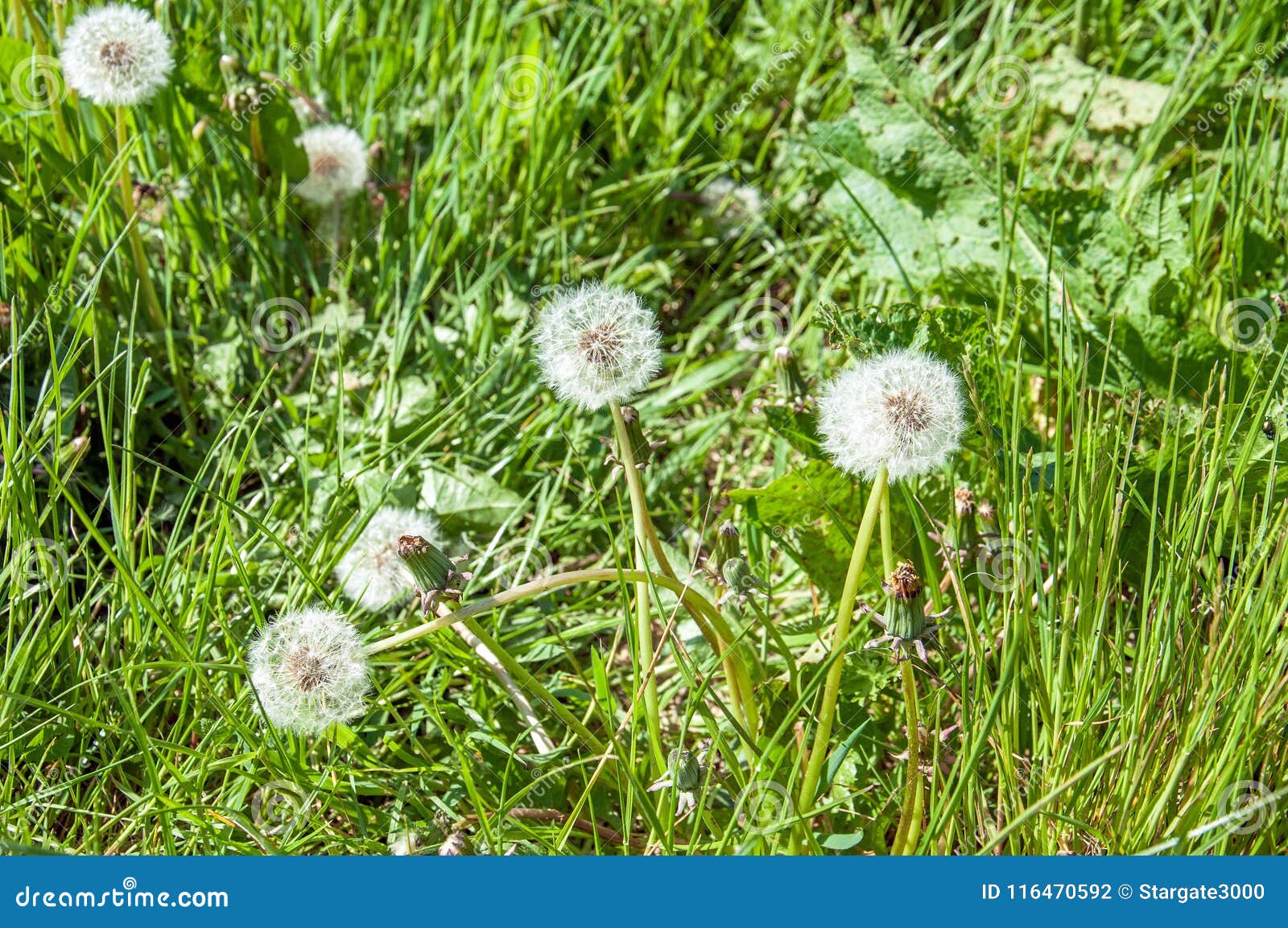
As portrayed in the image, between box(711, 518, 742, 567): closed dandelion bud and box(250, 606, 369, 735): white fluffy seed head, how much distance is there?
579 mm

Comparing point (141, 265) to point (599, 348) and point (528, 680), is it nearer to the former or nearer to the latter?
point (599, 348)

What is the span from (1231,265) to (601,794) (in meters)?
1.80

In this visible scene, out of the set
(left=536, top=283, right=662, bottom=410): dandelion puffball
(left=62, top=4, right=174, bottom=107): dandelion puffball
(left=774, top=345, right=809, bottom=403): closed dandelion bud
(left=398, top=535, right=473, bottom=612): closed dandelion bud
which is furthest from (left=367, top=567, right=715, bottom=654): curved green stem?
(left=62, top=4, right=174, bottom=107): dandelion puffball

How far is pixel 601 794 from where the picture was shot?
1929mm

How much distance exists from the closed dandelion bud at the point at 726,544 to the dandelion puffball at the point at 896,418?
0.69ft

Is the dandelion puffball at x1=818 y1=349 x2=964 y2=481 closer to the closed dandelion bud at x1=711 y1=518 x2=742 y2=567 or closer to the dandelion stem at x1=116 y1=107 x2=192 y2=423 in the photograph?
the closed dandelion bud at x1=711 y1=518 x2=742 y2=567

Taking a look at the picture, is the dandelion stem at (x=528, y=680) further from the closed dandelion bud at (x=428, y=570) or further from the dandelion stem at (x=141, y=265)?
the dandelion stem at (x=141, y=265)

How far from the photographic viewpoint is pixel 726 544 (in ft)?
5.93

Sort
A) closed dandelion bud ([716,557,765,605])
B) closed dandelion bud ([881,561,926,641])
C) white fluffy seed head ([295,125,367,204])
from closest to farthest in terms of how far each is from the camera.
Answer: closed dandelion bud ([881,561,926,641]), closed dandelion bud ([716,557,765,605]), white fluffy seed head ([295,125,367,204])

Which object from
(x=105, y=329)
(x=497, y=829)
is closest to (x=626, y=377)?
(x=497, y=829)

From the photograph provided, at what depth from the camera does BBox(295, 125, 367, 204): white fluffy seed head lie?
9.45ft

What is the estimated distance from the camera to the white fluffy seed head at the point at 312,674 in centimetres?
166

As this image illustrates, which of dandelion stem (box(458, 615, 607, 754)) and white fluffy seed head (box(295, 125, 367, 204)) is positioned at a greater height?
white fluffy seed head (box(295, 125, 367, 204))

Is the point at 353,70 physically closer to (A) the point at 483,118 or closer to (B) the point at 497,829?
(A) the point at 483,118
